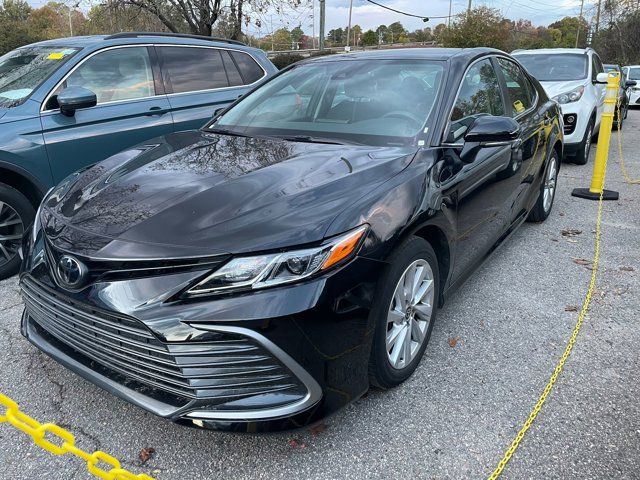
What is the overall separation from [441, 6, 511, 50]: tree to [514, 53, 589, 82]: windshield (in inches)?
944

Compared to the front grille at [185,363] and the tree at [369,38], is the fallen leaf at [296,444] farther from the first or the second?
the tree at [369,38]

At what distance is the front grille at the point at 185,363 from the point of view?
6.06 ft

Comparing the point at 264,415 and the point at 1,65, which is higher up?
the point at 1,65

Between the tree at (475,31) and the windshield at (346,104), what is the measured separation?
30900mm

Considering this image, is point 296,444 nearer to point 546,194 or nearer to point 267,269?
point 267,269

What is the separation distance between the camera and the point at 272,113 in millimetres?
3406

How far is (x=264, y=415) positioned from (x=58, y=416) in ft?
3.70

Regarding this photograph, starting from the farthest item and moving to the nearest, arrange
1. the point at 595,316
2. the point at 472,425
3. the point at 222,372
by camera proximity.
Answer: the point at 595,316 → the point at 472,425 → the point at 222,372

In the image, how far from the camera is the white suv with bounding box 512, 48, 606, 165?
7.82 meters

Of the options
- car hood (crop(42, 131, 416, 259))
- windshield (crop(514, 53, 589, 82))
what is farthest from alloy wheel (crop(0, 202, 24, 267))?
windshield (crop(514, 53, 589, 82))

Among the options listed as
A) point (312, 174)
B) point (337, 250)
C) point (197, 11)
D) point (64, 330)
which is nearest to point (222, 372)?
point (337, 250)

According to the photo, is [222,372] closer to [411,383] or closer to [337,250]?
[337,250]

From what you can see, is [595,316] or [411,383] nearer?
[411,383]

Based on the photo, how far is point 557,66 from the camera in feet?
29.2
